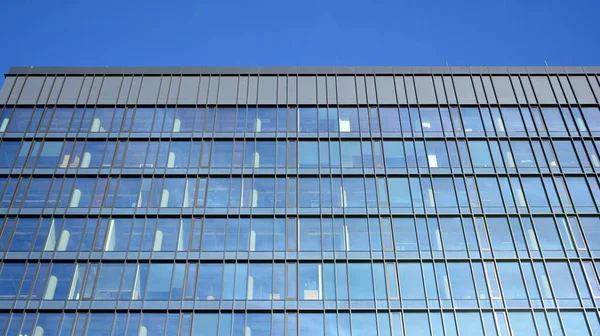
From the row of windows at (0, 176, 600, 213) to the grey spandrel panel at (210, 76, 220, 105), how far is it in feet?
22.3

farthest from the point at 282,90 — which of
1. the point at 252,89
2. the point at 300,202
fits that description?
the point at 300,202

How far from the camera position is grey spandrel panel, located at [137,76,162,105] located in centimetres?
4222

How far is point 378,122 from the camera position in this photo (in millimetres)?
40969

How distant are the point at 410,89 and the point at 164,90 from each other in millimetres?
16270

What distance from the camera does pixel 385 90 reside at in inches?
1684

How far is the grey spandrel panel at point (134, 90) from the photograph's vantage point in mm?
42219

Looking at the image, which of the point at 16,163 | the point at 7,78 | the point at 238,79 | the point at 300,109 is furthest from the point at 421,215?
the point at 7,78

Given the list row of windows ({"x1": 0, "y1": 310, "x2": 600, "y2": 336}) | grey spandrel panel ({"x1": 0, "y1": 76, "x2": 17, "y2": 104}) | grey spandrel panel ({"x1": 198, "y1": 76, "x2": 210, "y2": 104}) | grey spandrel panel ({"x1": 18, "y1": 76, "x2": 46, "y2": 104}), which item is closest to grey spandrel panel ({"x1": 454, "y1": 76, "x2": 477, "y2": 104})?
row of windows ({"x1": 0, "y1": 310, "x2": 600, "y2": 336})

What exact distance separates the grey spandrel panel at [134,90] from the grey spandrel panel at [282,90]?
9.23 m

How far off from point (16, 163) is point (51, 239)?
6493 mm

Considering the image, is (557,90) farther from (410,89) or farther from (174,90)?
(174,90)

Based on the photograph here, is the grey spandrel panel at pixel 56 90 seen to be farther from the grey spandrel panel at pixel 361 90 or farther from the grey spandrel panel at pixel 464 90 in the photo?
the grey spandrel panel at pixel 464 90

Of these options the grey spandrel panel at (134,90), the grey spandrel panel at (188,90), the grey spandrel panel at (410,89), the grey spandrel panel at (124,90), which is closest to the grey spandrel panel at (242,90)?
A: the grey spandrel panel at (188,90)

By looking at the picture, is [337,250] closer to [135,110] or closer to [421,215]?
[421,215]
